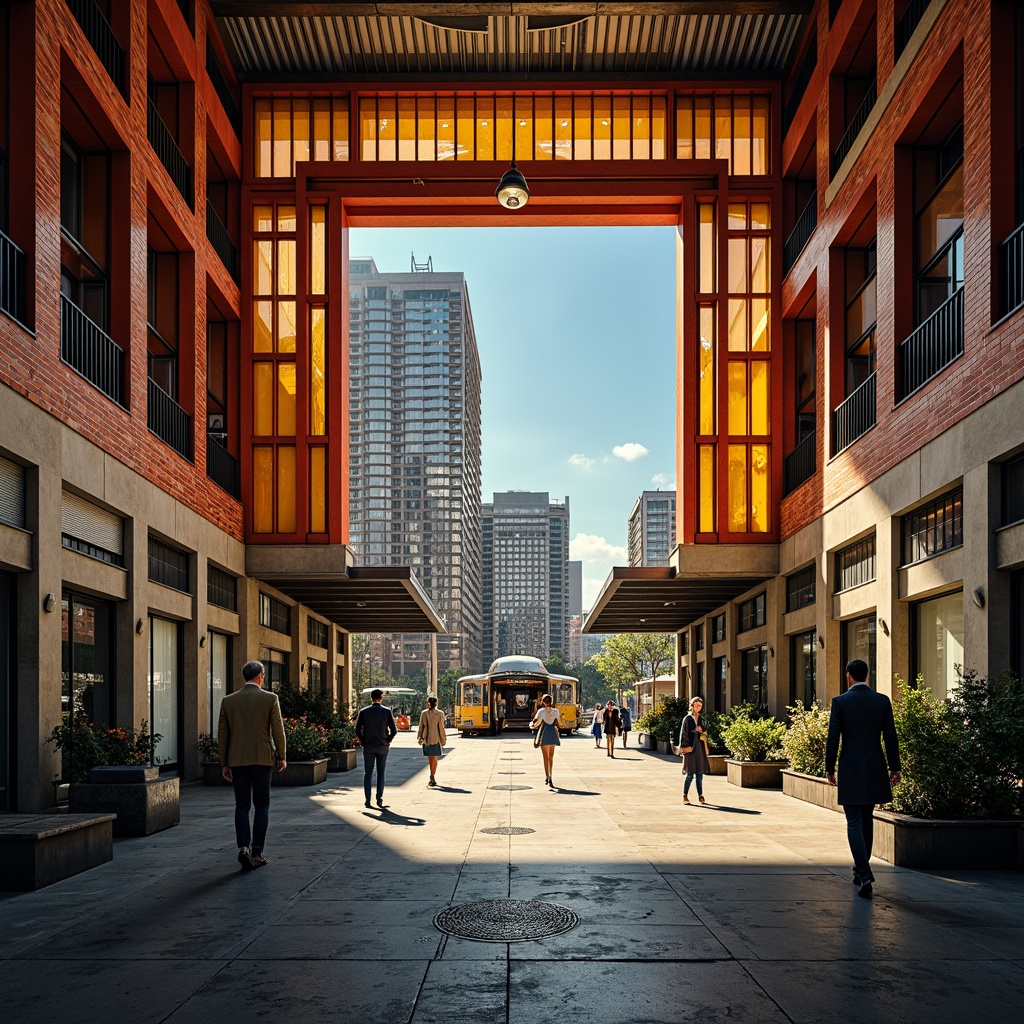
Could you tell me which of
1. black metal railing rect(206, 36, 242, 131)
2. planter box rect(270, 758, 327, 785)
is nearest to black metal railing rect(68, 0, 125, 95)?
Answer: black metal railing rect(206, 36, 242, 131)

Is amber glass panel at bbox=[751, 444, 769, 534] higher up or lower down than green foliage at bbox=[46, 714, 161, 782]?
higher up

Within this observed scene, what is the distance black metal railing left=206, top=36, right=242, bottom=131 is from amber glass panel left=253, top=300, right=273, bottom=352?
453cm

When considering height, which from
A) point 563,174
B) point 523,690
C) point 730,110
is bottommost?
point 523,690

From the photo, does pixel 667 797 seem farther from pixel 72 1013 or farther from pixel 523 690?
pixel 523 690

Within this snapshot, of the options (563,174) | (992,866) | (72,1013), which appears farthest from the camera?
(563,174)

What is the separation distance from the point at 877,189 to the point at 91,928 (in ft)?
55.4

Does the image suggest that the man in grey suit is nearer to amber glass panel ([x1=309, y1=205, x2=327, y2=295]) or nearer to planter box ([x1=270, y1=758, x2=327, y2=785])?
planter box ([x1=270, y1=758, x2=327, y2=785])

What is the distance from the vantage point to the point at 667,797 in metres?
17.8

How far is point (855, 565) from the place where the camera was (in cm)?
1978

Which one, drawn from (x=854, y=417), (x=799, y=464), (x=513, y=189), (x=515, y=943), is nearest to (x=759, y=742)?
(x=854, y=417)

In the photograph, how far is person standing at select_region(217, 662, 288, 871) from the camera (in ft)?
33.8

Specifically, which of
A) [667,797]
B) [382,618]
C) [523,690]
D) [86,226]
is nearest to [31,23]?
[86,226]

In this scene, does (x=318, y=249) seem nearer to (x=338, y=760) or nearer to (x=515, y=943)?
(x=338, y=760)

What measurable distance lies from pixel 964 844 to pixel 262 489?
19305 millimetres
